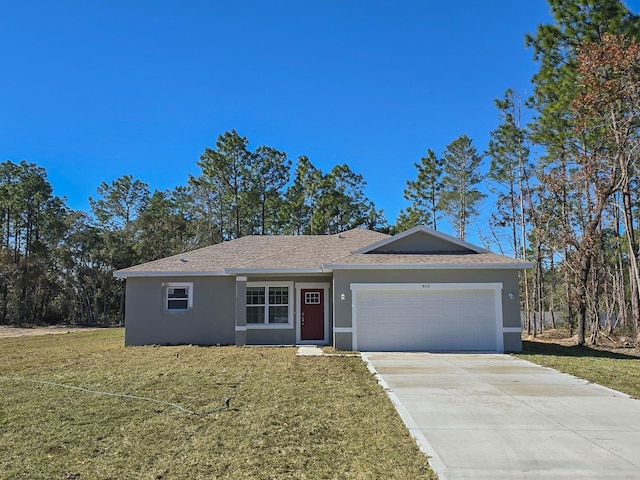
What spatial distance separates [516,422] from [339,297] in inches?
319

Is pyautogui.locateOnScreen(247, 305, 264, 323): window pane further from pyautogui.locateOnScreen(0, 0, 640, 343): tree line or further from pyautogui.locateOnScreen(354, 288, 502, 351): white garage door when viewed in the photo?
pyautogui.locateOnScreen(0, 0, 640, 343): tree line

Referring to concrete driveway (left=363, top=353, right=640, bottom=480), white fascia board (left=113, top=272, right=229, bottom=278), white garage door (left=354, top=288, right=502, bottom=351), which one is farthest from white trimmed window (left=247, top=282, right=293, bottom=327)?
concrete driveway (left=363, top=353, right=640, bottom=480)

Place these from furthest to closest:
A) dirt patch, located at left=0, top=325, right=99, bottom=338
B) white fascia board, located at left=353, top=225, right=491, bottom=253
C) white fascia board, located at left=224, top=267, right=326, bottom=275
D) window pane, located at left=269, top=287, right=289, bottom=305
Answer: dirt patch, located at left=0, top=325, right=99, bottom=338
window pane, located at left=269, top=287, right=289, bottom=305
white fascia board, located at left=353, top=225, right=491, bottom=253
white fascia board, located at left=224, top=267, right=326, bottom=275

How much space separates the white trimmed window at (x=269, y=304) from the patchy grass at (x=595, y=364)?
7380 millimetres

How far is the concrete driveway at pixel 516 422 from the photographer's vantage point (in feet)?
15.3

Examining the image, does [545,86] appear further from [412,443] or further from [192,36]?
[412,443]

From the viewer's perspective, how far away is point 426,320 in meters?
14.2

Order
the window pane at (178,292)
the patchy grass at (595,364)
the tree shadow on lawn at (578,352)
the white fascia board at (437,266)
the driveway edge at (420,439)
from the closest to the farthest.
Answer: the driveway edge at (420,439) < the patchy grass at (595,364) < the tree shadow on lawn at (578,352) < the white fascia board at (437,266) < the window pane at (178,292)

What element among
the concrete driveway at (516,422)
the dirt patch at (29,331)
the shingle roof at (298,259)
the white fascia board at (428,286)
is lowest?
the dirt patch at (29,331)

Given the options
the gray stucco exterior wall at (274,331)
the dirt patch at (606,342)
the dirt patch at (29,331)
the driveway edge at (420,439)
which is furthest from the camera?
the dirt patch at (29,331)

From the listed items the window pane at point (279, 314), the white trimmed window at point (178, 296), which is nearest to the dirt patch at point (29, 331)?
the white trimmed window at point (178, 296)

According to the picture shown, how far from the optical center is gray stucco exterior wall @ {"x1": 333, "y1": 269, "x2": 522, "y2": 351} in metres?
14.0

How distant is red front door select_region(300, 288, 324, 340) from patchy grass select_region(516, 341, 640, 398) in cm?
634

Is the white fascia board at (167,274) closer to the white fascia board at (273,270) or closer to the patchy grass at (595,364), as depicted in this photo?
the white fascia board at (273,270)
